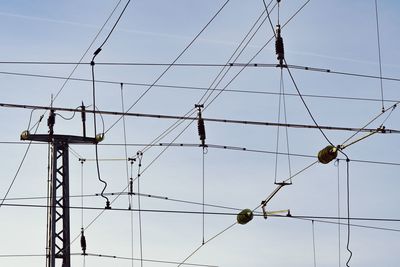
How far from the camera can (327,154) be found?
16.9 metres

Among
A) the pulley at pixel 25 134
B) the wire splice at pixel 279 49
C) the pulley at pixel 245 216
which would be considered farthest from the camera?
the pulley at pixel 25 134

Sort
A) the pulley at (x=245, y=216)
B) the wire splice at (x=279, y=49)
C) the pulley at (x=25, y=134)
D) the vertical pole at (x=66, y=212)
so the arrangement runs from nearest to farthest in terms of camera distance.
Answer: the wire splice at (x=279, y=49), the pulley at (x=245, y=216), the vertical pole at (x=66, y=212), the pulley at (x=25, y=134)

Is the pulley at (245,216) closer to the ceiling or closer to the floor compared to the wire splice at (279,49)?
closer to the floor

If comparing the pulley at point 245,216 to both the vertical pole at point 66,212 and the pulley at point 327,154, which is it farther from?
the vertical pole at point 66,212

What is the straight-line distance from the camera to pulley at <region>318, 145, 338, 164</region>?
16769 millimetres

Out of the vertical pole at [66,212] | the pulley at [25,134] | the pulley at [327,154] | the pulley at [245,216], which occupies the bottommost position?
the pulley at [327,154]

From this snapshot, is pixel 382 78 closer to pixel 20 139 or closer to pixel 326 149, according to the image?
pixel 326 149

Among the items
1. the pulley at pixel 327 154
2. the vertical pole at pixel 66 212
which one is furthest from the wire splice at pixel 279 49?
the vertical pole at pixel 66 212

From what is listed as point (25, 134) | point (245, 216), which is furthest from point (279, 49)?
point (25, 134)

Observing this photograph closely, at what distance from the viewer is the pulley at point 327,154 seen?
1677 cm

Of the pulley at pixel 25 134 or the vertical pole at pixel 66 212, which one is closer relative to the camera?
the vertical pole at pixel 66 212

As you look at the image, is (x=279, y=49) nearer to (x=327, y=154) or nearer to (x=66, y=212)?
(x=327, y=154)

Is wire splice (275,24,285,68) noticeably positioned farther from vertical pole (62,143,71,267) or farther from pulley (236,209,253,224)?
vertical pole (62,143,71,267)

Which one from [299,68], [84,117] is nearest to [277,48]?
[299,68]
